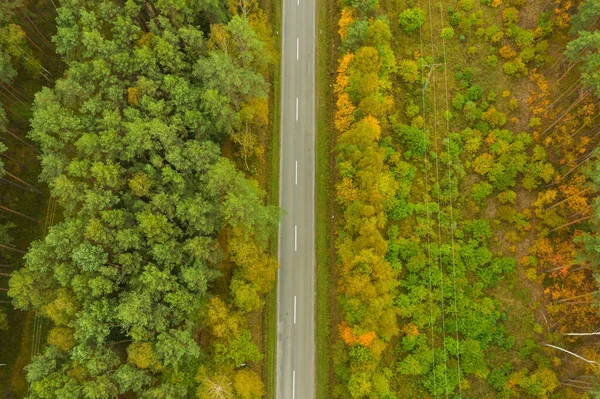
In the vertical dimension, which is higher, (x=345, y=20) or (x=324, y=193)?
(x=345, y=20)

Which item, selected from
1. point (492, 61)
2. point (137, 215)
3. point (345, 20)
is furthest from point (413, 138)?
point (137, 215)

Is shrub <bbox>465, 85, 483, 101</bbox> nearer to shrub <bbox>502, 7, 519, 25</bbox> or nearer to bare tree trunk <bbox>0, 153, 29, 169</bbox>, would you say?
shrub <bbox>502, 7, 519, 25</bbox>

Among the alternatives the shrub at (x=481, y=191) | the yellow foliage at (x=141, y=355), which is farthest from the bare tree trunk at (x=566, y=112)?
the yellow foliage at (x=141, y=355)

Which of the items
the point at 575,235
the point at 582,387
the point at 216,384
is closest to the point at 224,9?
the point at 216,384

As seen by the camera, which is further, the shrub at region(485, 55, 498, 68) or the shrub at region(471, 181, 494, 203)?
the shrub at region(485, 55, 498, 68)

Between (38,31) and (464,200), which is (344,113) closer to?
(464,200)

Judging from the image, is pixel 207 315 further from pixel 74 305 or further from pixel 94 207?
pixel 94 207

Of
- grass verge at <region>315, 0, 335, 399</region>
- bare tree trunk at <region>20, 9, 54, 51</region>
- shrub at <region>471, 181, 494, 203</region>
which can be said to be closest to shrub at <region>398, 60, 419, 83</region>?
grass verge at <region>315, 0, 335, 399</region>
